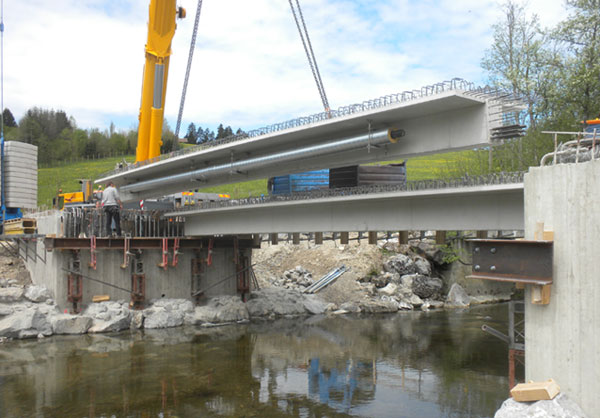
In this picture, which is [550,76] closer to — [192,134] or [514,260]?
[514,260]

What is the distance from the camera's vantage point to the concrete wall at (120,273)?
23.8 m

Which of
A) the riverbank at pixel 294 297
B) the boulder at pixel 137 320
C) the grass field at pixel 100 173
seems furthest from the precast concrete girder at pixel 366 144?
the grass field at pixel 100 173

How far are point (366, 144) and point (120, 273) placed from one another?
1495 centimetres

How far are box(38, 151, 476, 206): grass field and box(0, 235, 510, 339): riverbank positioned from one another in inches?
847

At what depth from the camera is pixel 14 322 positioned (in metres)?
21.7

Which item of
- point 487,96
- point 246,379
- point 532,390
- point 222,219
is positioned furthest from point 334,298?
point 532,390

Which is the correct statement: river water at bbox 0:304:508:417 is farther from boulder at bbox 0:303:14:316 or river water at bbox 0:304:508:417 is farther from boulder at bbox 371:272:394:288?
boulder at bbox 371:272:394:288

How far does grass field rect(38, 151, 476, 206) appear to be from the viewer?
214ft

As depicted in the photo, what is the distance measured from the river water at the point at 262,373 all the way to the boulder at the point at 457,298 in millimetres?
6205

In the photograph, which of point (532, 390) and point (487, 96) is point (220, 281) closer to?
point (487, 96)

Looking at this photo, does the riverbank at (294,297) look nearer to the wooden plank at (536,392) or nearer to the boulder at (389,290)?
the boulder at (389,290)

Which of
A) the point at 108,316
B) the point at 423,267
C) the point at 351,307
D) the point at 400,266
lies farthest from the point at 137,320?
the point at 423,267

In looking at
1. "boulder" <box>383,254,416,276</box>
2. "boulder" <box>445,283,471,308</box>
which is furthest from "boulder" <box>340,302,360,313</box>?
"boulder" <box>383,254,416,276</box>

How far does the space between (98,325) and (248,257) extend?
9152 millimetres
